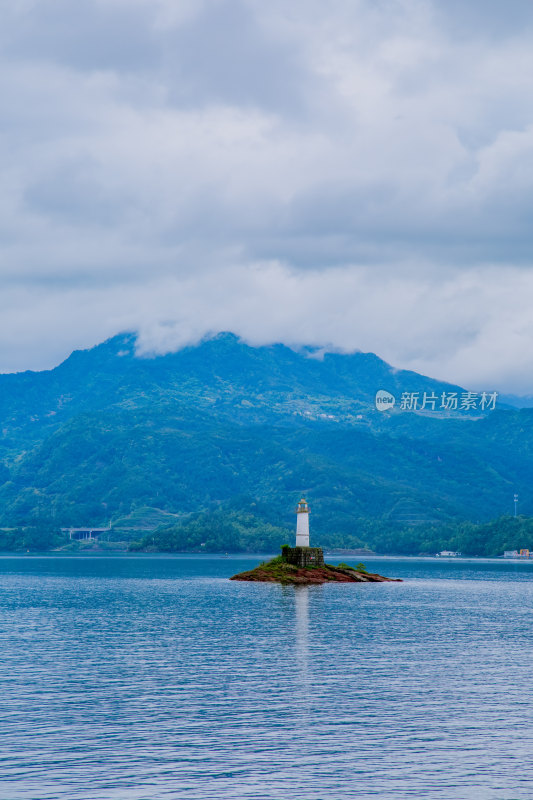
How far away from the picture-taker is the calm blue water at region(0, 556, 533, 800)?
4806 centimetres

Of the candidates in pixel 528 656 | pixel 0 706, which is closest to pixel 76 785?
pixel 0 706

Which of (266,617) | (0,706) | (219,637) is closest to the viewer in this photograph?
(0,706)

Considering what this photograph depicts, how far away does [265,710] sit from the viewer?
65188 millimetres

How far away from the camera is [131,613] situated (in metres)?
143

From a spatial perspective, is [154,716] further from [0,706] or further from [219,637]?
[219,637]

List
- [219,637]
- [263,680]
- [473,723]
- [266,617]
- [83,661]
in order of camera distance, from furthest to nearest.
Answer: [266,617], [219,637], [83,661], [263,680], [473,723]

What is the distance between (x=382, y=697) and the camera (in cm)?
7069

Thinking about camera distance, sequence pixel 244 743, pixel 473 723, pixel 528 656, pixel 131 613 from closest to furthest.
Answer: pixel 244 743 → pixel 473 723 → pixel 528 656 → pixel 131 613

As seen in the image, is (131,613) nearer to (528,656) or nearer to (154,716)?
(528,656)

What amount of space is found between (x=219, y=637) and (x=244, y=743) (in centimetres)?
5384

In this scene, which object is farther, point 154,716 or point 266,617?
point 266,617

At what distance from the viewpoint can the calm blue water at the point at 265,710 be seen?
158 ft

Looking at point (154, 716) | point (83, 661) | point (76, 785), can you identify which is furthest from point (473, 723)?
point (83, 661)

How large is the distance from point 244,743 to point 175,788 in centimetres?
979
